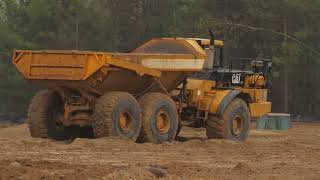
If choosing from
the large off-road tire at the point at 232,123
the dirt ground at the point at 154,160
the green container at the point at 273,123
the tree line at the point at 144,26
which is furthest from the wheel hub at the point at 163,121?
the tree line at the point at 144,26

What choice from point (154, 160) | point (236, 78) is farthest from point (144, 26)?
point (154, 160)

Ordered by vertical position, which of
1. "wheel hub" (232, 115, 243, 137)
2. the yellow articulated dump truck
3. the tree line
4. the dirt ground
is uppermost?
the tree line

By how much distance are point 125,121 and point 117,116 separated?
0.35 meters

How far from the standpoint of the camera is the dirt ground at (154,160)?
10.7 metres

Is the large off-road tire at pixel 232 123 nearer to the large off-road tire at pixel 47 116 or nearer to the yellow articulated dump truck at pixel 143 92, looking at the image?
the yellow articulated dump truck at pixel 143 92

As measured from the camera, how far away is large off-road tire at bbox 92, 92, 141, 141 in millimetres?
15367

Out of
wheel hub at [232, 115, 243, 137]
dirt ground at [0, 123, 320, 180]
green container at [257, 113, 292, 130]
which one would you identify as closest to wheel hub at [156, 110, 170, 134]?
dirt ground at [0, 123, 320, 180]

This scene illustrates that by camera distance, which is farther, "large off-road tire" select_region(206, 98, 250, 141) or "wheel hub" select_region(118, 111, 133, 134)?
"large off-road tire" select_region(206, 98, 250, 141)

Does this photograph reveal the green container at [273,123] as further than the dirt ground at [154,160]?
Yes

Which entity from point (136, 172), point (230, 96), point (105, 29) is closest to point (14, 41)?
point (105, 29)

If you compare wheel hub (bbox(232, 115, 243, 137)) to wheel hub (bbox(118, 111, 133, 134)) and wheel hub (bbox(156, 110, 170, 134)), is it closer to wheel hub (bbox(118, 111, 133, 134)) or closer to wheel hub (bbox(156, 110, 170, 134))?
wheel hub (bbox(156, 110, 170, 134))

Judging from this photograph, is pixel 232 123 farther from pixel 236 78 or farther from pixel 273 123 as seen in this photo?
pixel 273 123

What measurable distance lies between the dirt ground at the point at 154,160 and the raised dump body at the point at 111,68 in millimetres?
1258

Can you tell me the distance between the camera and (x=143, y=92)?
55.6 feet
